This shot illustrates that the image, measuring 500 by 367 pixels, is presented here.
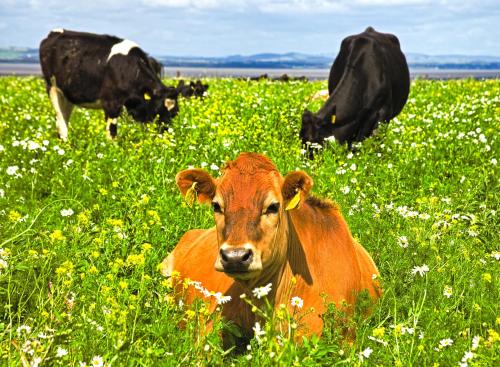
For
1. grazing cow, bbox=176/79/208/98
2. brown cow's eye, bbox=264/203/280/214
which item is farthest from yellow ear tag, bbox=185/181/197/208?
grazing cow, bbox=176/79/208/98

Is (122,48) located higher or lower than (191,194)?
higher

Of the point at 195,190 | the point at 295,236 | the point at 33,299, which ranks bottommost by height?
the point at 33,299

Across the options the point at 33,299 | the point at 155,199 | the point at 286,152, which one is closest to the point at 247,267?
the point at 33,299

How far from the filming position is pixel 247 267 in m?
4.12

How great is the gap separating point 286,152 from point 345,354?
6.61 metres

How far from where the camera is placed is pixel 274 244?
14.8 feet

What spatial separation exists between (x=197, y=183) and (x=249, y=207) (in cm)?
50

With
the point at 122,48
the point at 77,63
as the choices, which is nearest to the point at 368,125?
the point at 122,48

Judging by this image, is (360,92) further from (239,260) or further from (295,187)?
(239,260)

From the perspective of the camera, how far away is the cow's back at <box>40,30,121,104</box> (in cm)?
1505

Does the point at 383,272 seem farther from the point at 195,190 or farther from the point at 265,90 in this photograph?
the point at 265,90

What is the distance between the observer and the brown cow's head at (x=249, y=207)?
4160 millimetres

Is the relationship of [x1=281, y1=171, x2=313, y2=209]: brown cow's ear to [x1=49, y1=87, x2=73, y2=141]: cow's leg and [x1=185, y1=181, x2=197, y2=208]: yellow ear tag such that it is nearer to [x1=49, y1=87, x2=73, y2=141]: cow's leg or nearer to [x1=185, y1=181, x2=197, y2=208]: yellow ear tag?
[x1=185, y1=181, x2=197, y2=208]: yellow ear tag

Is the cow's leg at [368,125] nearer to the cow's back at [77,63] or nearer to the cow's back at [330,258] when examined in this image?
the cow's back at [77,63]
